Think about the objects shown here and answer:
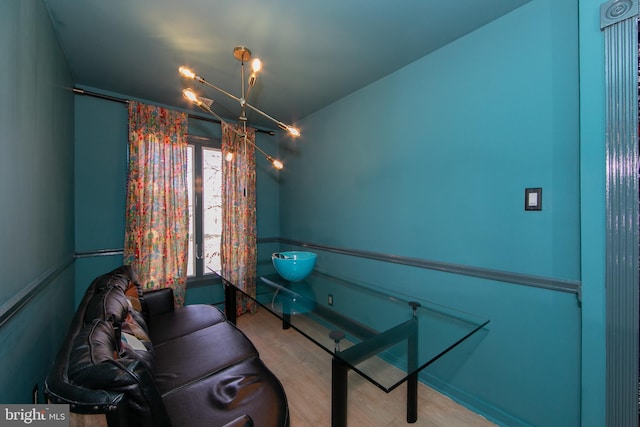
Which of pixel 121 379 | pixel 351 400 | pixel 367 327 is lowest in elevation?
pixel 351 400

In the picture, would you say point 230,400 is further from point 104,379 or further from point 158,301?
point 158,301

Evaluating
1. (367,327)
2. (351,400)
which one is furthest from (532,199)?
(351,400)

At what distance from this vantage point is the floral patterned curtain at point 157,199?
2.84 m

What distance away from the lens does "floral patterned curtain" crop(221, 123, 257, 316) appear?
3484mm

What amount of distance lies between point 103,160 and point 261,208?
1.96 meters

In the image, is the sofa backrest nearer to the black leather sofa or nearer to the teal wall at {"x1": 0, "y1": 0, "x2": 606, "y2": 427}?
the black leather sofa

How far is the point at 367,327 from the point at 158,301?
192cm

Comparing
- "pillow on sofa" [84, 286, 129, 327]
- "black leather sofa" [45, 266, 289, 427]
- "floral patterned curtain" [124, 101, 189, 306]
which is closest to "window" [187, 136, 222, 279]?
"floral patterned curtain" [124, 101, 189, 306]

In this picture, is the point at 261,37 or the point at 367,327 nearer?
the point at 367,327

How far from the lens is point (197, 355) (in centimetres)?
167

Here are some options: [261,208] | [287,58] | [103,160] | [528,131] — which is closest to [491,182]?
[528,131]

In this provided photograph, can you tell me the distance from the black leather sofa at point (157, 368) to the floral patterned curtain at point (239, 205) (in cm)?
114

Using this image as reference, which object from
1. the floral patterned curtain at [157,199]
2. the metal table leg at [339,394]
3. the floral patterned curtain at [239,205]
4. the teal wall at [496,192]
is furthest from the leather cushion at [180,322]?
the teal wall at [496,192]

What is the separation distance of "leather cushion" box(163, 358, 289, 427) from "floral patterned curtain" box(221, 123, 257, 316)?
6.64 feet
